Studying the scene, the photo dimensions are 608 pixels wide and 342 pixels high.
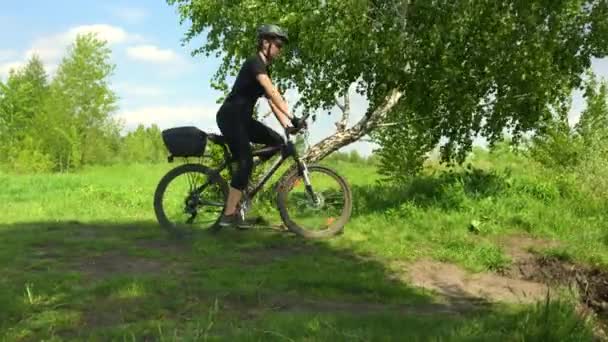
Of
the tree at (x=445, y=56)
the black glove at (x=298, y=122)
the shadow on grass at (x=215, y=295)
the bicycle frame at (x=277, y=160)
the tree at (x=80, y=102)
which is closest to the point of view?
the shadow on grass at (x=215, y=295)

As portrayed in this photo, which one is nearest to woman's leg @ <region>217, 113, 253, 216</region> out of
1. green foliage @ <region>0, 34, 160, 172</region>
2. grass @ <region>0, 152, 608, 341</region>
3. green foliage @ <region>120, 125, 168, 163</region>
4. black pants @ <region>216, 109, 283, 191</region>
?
black pants @ <region>216, 109, 283, 191</region>

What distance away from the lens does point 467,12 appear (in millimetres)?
8945

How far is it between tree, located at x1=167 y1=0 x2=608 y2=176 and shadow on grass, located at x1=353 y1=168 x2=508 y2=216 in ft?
1.96

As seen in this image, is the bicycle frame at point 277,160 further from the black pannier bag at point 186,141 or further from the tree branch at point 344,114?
the tree branch at point 344,114

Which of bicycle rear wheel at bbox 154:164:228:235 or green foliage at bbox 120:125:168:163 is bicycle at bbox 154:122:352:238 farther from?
green foliage at bbox 120:125:168:163

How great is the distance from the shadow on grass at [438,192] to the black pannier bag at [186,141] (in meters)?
2.95

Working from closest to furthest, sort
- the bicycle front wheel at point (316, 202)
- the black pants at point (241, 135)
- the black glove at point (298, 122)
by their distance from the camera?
the black pants at point (241, 135)
the black glove at point (298, 122)
the bicycle front wheel at point (316, 202)

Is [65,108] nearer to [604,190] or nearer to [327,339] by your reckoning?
[604,190]

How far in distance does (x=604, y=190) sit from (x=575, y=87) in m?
1.86

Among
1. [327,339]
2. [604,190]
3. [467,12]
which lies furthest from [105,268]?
[604,190]

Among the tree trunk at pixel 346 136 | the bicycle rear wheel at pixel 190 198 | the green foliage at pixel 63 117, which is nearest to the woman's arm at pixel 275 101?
the bicycle rear wheel at pixel 190 198

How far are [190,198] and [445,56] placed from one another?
4.35m

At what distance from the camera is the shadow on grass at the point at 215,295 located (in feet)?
14.3

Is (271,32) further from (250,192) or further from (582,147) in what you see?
(582,147)
